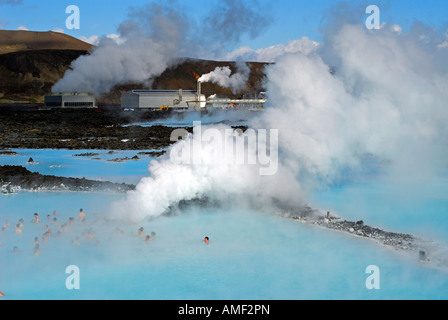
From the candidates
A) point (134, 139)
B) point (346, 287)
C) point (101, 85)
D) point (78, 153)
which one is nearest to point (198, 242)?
point (346, 287)

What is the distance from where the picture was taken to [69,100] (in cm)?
11062

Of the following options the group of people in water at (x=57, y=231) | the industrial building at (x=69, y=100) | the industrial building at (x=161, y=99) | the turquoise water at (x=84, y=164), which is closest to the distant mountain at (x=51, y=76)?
the industrial building at (x=69, y=100)

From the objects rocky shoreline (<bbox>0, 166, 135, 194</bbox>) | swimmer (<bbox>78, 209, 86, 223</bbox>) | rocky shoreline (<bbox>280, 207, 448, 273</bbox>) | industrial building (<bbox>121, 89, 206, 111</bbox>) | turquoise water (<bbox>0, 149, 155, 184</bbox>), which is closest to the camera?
A: rocky shoreline (<bbox>280, 207, 448, 273</bbox>)

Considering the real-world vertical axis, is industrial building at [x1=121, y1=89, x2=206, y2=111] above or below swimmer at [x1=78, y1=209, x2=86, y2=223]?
above

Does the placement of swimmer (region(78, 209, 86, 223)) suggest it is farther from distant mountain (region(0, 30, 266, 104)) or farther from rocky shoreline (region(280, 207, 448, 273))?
distant mountain (region(0, 30, 266, 104))

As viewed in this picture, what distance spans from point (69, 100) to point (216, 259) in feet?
337

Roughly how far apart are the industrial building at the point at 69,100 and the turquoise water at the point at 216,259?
9438 cm

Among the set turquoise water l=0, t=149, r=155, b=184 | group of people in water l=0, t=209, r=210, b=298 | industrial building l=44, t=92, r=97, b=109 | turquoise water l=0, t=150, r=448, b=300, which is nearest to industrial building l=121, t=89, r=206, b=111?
industrial building l=44, t=92, r=97, b=109

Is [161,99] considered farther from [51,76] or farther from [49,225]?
[49,225]

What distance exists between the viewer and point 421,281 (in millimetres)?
12539

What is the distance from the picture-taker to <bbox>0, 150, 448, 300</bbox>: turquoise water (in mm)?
12062

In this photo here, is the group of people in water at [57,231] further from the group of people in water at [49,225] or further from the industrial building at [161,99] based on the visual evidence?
the industrial building at [161,99]

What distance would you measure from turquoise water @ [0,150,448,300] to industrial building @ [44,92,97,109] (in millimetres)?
94383

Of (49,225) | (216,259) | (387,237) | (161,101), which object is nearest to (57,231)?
(49,225)
